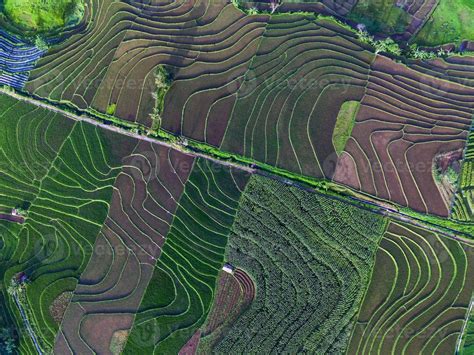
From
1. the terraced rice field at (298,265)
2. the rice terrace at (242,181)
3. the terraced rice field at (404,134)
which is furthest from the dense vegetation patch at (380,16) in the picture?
the terraced rice field at (298,265)

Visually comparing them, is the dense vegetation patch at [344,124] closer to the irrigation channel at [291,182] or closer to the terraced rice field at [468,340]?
the irrigation channel at [291,182]

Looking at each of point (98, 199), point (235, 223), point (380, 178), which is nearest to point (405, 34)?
point (380, 178)

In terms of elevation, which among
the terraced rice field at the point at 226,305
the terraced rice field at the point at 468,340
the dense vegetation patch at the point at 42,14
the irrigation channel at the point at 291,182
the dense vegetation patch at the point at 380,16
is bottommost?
the terraced rice field at the point at 226,305

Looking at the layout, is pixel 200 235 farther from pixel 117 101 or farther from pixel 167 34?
pixel 167 34

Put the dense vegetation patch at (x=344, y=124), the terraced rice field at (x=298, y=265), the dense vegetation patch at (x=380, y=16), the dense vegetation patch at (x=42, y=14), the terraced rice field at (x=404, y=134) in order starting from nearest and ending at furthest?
the terraced rice field at (x=298, y=265) → the terraced rice field at (x=404, y=134) → the dense vegetation patch at (x=344, y=124) → the dense vegetation patch at (x=380, y=16) → the dense vegetation patch at (x=42, y=14)

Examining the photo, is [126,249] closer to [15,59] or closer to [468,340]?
[15,59]

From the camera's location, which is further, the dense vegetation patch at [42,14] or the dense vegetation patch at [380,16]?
the dense vegetation patch at [42,14]
